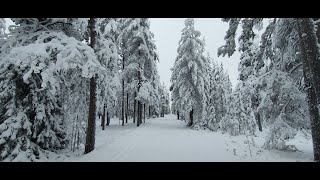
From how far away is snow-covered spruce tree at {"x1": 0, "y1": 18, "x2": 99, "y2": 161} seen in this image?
9359mm

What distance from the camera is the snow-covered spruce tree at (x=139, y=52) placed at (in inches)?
1140

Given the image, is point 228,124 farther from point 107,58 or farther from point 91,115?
point 91,115

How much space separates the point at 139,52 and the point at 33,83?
769 inches

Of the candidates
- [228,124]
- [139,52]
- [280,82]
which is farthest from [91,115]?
[139,52]

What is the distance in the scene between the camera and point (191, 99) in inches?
1117

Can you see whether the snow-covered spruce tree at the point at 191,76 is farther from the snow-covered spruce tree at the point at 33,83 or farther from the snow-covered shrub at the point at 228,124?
the snow-covered spruce tree at the point at 33,83

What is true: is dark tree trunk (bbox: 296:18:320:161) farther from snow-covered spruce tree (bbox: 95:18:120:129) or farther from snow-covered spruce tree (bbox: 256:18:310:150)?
snow-covered spruce tree (bbox: 95:18:120:129)

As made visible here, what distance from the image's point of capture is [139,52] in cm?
2981

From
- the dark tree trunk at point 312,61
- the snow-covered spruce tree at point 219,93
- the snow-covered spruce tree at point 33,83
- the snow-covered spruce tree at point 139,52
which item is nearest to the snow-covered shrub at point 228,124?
the snow-covered spruce tree at point 139,52

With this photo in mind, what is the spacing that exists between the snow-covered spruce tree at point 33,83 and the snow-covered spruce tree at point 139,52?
16.9m

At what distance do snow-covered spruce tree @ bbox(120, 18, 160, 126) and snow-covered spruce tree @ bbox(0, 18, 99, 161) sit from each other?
55.4ft
